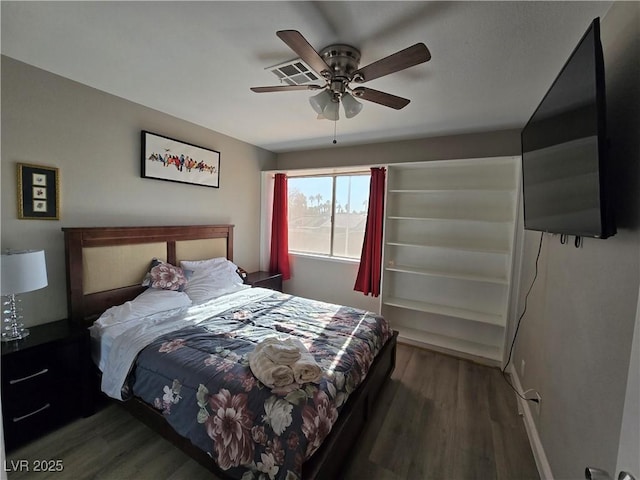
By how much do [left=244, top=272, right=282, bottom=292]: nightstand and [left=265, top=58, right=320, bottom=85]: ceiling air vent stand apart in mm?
2376

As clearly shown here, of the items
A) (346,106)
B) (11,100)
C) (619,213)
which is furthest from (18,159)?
(619,213)

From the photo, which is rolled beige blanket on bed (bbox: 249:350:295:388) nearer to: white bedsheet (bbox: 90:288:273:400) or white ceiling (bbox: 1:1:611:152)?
white bedsheet (bbox: 90:288:273:400)

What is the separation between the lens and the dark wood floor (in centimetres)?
168

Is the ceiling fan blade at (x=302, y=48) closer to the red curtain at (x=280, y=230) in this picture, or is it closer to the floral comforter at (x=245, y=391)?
the floral comforter at (x=245, y=391)

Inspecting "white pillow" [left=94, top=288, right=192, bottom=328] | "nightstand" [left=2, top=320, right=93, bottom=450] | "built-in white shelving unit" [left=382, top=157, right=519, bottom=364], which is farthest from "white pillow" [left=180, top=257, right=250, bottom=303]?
"built-in white shelving unit" [left=382, top=157, right=519, bottom=364]

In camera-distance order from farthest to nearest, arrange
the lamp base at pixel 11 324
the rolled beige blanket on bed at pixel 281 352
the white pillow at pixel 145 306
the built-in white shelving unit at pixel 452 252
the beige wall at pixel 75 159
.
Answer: the built-in white shelving unit at pixel 452 252 → the white pillow at pixel 145 306 → the beige wall at pixel 75 159 → the lamp base at pixel 11 324 → the rolled beige blanket on bed at pixel 281 352

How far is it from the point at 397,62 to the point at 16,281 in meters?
2.56

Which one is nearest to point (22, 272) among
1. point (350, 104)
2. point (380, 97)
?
point (350, 104)

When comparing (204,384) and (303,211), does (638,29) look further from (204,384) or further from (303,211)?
(303,211)

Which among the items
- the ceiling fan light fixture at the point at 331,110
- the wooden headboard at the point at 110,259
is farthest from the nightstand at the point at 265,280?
the ceiling fan light fixture at the point at 331,110

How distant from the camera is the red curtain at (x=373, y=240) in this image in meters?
3.50

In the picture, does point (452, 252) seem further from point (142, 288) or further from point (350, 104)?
point (142, 288)

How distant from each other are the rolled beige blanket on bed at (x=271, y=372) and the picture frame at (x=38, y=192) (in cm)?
198

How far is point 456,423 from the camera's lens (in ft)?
6.94
